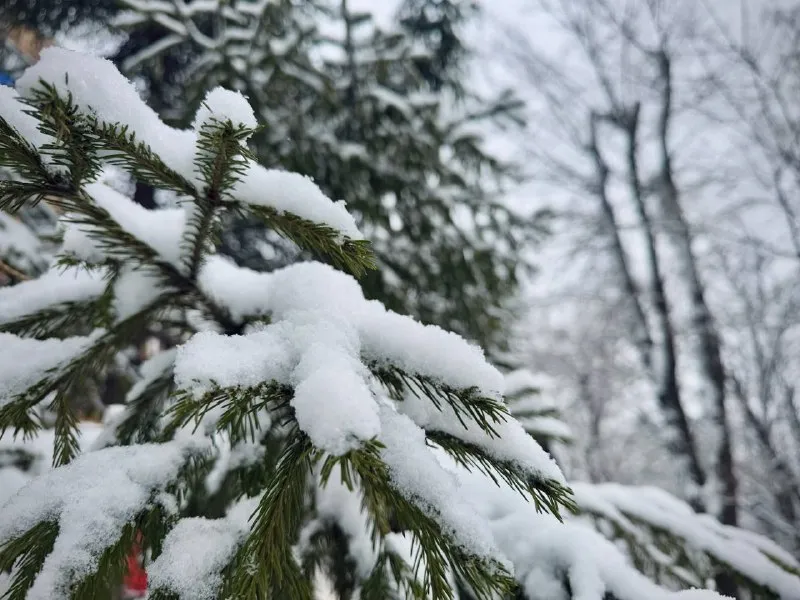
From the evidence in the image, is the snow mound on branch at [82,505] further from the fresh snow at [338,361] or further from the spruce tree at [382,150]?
the spruce tree at [382,150]

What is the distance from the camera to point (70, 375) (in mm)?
872

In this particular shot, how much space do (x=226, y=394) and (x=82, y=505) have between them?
0.31 meters

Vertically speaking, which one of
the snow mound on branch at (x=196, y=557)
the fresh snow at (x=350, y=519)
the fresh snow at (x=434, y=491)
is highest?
the fresh snow at (x=434, y=491)

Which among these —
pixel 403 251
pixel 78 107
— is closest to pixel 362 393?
pixel 78 107

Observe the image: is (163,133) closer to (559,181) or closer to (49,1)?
(49,1)

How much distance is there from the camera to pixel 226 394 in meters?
0.53

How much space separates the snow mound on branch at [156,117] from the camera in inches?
23.0

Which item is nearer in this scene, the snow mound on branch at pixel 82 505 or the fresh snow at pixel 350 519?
the snow mound on branch at pixel 82 505

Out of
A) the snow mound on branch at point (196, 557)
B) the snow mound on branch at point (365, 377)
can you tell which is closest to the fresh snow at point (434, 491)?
the snow mound on branch at point (365, 377)

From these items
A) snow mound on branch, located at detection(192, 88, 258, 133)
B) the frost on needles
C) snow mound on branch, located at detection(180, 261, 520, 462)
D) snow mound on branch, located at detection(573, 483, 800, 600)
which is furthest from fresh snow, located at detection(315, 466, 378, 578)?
snow mound on branch, located at detection(192, 88, 258, 133)

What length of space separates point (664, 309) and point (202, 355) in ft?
26.3

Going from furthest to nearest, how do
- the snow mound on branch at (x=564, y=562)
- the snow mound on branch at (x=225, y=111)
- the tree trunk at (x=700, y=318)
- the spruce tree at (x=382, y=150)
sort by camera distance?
the tree trunk at (x=700, y=318)
the spruce tree at (x=382, y=150)
the snow mound on branch at (x=564, y=562)
the snow mound on branch at (x=225, y=111)

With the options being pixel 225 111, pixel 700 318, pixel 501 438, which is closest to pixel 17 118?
pixel 225 111

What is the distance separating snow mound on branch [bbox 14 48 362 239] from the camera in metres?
0.58
